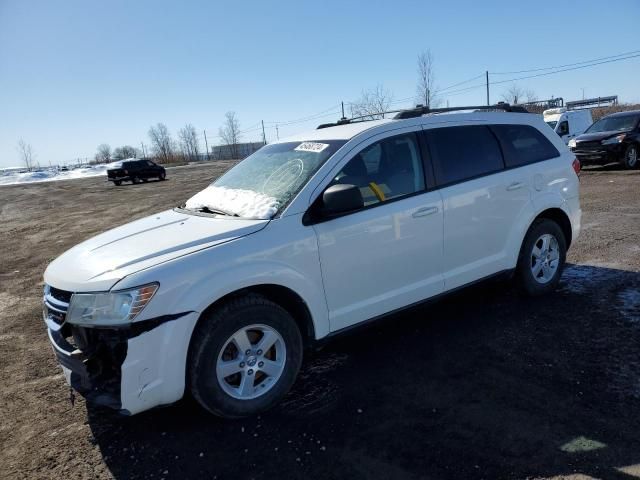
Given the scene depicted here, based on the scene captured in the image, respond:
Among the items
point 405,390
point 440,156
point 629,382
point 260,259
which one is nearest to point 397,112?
point 440,156

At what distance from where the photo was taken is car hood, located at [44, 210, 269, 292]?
3.01 meters

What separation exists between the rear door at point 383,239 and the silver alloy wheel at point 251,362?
0.48 meters

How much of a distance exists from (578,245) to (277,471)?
5882 millimetres

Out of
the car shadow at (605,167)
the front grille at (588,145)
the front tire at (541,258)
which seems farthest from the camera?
the car shadow at (605,167)

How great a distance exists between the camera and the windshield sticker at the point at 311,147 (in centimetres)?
389

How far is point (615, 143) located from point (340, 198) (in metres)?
15.4

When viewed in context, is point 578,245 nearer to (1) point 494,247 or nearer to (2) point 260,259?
(1) point 494,247

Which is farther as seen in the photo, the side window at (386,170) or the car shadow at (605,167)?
the car shadow at (605,167)

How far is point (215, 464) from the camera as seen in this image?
284cm

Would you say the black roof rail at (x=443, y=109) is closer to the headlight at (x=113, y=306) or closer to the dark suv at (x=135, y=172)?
the headlight at (x=113, y=306)

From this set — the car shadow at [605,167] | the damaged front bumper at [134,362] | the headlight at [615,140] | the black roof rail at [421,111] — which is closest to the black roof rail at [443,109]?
the black roof rail at [421,111]

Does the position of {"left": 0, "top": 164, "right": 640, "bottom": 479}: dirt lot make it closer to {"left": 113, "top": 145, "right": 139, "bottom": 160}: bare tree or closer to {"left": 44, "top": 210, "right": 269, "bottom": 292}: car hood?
{"left": 44, "top": 210, "right": 269, "bottom": 292}: car hood

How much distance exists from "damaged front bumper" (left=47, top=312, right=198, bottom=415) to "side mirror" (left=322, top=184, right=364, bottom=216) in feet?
3.80

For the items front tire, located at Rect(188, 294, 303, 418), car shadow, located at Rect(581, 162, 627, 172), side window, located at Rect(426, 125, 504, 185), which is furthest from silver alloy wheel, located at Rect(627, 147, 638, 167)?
front tire, located at Rect(188, 294, 303, 418)
